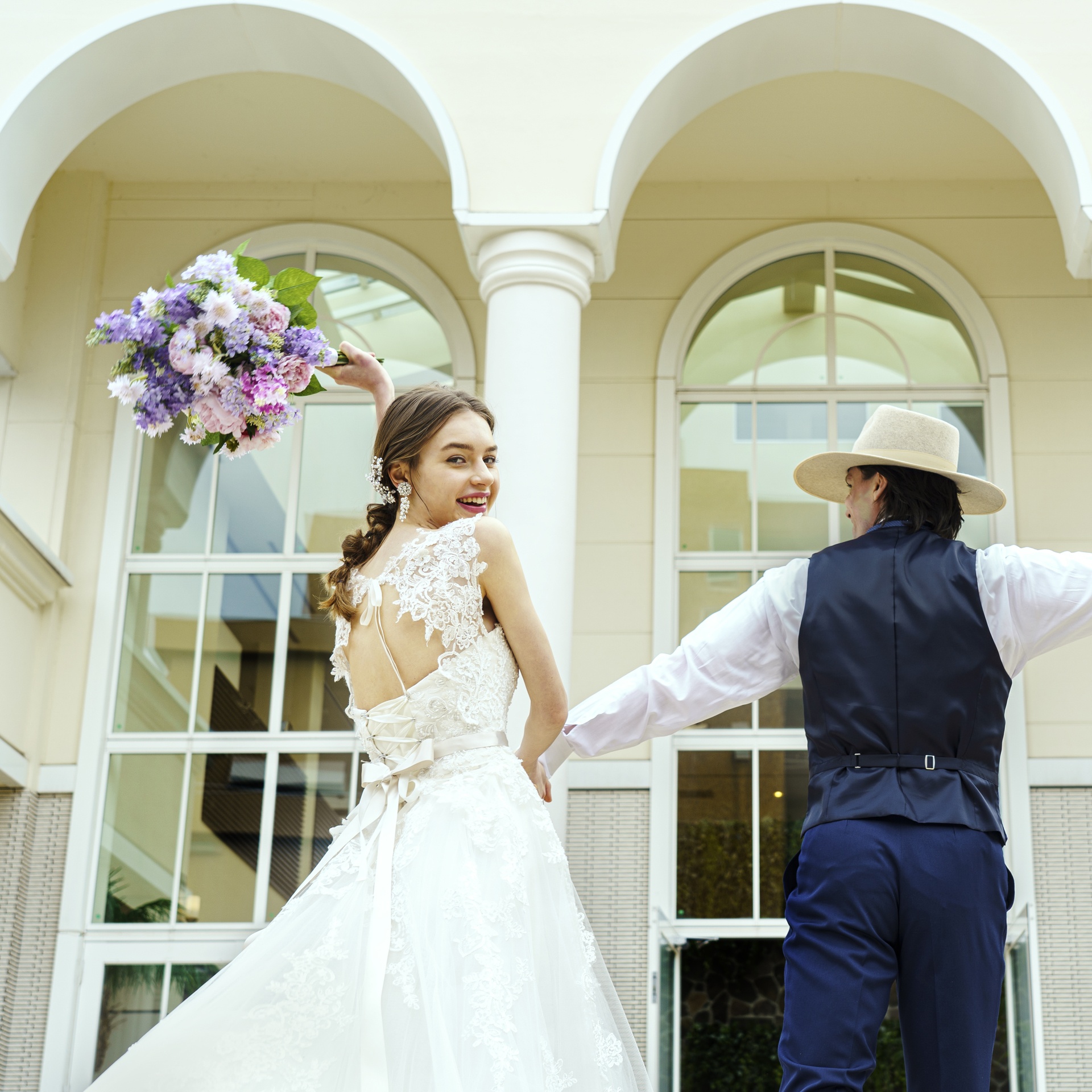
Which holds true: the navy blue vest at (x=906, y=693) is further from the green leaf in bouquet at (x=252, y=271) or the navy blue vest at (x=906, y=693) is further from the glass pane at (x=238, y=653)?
the glass pane at (x=238, y=653)

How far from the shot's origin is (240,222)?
8102 millimetres

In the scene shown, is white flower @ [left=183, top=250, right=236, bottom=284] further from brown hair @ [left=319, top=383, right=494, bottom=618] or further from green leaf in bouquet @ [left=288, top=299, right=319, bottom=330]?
brown hair @ [left=319, top=383, right=494, bottom=618]

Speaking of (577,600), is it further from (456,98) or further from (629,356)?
(456,98)

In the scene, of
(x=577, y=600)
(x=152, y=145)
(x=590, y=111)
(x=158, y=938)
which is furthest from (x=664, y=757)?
(x=152, y=145)

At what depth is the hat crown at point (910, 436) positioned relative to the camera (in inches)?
126

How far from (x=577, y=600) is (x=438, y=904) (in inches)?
187

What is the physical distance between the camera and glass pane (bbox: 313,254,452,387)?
787 cm

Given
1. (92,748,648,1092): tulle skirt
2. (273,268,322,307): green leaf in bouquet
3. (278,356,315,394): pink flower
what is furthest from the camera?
(273,268,322,307): green leaf in bouquet

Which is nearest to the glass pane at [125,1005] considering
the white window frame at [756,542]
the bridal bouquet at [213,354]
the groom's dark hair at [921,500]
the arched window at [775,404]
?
the white window frame at [756,542]

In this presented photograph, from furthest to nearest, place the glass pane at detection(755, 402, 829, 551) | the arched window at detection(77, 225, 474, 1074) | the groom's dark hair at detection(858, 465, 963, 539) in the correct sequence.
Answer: the glass pane at detection(755, 402, 829, 551), the arched window at detection(77, 225, 474, 1074), the groom's dark hair at detection(858, 465, 963, 539)

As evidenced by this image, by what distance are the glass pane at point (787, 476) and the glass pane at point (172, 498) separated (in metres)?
3.13

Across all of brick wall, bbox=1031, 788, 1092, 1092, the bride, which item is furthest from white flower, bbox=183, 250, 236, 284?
brick wall, bbox=1031, 788, 1092, 1092

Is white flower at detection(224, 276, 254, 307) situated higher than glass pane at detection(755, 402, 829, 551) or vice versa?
glass pane at detection(755, 402, 829, 551)

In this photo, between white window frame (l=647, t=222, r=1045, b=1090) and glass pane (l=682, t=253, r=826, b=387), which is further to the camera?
glass pane (l=682, t=253, r=826, b=387)
